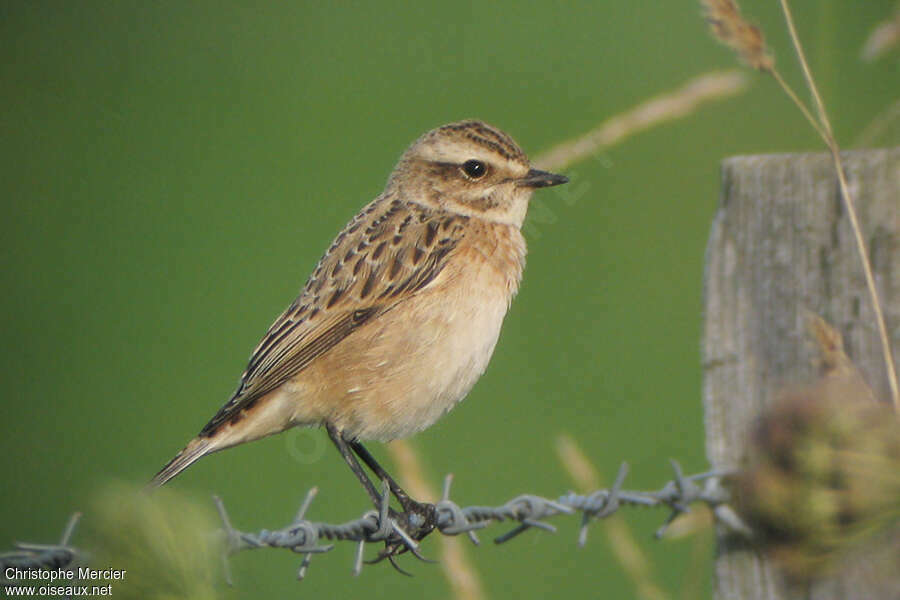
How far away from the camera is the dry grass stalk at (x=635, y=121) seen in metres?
2.93

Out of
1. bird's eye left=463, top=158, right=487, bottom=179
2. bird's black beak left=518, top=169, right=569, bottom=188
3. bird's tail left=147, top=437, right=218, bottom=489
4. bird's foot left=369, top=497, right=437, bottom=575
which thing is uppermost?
bird's eye left=463, top=158, right=487, bottom=179

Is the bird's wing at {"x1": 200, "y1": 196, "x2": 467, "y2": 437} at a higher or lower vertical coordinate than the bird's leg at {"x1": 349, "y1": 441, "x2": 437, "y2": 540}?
higher

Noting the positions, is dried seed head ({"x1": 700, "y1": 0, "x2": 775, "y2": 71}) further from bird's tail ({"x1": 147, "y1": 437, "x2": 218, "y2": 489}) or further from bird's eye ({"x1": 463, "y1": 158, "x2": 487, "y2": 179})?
bird's tail ({"x1": 147, "y1": 437, "x2": 218, "y2": 489})

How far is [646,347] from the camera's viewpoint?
649 centimetres

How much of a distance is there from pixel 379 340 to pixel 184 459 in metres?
0.74

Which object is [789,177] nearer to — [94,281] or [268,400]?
[268,400]

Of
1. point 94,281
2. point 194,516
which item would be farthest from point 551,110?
point 194,516

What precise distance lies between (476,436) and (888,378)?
3086 millimetres

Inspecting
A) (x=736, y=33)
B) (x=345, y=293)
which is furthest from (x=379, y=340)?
(x=736, y=33)

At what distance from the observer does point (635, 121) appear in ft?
10.2

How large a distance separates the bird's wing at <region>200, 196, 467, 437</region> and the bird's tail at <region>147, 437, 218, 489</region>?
1.3 inches

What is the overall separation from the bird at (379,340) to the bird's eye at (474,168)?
26 centimetres

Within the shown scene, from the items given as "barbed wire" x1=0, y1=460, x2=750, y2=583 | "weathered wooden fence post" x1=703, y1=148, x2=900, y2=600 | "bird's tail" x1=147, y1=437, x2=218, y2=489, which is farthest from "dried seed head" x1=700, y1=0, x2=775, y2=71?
"bird's tail" x1=147, y1=437, x2=218, y2=489

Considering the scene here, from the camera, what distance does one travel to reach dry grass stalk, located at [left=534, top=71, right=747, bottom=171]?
2.93 metres
